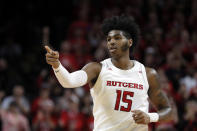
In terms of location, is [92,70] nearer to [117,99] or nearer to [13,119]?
[117,99]

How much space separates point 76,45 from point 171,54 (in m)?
2.08

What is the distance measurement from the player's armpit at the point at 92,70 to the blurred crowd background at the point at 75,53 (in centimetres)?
240

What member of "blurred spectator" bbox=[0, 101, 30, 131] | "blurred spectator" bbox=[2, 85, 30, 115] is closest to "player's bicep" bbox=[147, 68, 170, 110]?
"blurred spectator" bbox=[0, 101, 30, 131]

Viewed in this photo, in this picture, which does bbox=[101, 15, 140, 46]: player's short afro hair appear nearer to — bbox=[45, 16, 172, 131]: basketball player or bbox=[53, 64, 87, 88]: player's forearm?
bbox=[45, 16, 172, 131]: basketball player

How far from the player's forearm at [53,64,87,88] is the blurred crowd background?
264cm

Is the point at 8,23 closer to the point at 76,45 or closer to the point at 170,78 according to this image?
the point at 76,45

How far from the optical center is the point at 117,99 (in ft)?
14.6

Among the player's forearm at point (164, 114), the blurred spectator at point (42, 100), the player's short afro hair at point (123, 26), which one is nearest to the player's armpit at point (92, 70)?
the player's short afro hair at point (123, 26)

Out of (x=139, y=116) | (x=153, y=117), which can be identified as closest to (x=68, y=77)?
(x=139, y=116)

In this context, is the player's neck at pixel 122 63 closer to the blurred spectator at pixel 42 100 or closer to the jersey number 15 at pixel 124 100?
the jersey number 15 at pixel 124 100

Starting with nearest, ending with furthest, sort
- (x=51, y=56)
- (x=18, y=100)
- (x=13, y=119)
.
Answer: (x=51, y=56)
(x=13, y=119)
(x=18, y=100)

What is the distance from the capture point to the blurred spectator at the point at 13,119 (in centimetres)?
801

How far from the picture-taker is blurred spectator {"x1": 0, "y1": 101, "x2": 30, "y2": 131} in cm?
801

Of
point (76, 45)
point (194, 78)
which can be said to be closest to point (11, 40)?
point (76, 45)
